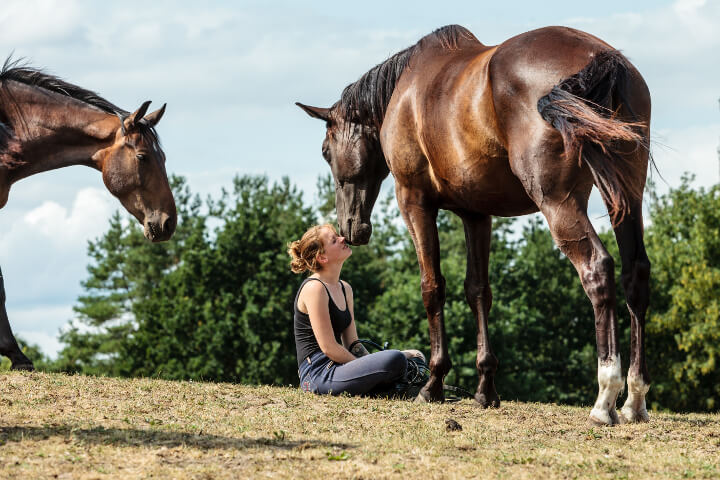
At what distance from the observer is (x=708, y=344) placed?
34.7 m

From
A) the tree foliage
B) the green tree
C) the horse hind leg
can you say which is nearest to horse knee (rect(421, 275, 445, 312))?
the horse hind leg

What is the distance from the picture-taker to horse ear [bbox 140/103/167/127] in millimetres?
10180

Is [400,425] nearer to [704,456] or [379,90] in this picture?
[704,456]

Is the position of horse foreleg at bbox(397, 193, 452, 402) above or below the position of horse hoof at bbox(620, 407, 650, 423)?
above

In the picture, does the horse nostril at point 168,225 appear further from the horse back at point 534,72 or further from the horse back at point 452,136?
the horse back at point 534,72

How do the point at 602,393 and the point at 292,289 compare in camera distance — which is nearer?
the point at 602,393

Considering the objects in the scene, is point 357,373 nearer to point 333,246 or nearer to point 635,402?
point 333,246

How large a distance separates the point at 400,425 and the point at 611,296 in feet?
5.98

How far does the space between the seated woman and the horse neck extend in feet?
11.2

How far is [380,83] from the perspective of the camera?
8.57m

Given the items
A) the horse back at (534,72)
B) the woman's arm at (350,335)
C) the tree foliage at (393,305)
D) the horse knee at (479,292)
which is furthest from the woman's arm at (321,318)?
the tree foliage at (393,305)

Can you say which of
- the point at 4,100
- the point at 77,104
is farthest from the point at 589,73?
the point at 4,100

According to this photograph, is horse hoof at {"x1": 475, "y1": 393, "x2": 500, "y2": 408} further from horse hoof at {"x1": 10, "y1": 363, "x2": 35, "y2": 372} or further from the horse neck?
the horse neck

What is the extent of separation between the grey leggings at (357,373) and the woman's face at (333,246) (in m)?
0.94
